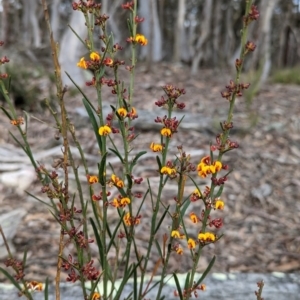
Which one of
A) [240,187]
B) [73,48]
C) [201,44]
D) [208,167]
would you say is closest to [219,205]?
[208,167]

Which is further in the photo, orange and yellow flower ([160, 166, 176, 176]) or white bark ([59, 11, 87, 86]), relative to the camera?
white bark ([59, 11, 87, 86])

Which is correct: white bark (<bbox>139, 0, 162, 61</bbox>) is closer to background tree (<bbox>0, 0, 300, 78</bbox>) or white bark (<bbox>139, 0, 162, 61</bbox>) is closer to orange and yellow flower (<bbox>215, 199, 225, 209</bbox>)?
background tree (<bbox>0, 0, 300, 78</bbox>)

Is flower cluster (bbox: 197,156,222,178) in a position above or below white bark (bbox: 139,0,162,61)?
below

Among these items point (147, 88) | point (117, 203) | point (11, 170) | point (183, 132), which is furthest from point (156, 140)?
point (117, 203)

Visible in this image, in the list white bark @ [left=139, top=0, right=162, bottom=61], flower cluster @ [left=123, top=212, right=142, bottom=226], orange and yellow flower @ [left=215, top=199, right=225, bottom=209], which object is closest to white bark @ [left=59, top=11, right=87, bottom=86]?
white bark @ [left=139, top=0, right=162, bottom=61]

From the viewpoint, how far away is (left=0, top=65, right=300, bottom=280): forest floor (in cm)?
206

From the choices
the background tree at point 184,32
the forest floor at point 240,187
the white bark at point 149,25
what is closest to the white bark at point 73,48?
the background tree at point 184,32

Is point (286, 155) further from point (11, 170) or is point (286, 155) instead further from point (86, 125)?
point (11, 170)

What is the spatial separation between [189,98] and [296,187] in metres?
2.06

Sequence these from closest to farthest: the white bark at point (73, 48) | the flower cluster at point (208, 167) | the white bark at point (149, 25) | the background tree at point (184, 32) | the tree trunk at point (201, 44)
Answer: the flower cluster at point (208, 167), the white bark at point (73, 48), the background tree at point (184, 32), the white bark at point (149, 25), the tree trunk at point (201, 44)

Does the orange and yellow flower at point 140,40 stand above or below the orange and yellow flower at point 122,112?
above

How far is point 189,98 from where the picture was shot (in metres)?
4.67

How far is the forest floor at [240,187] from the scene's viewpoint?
2.06 metres

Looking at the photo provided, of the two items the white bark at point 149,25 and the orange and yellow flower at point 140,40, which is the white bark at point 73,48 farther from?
the orange and yellow flower at point 140,40
